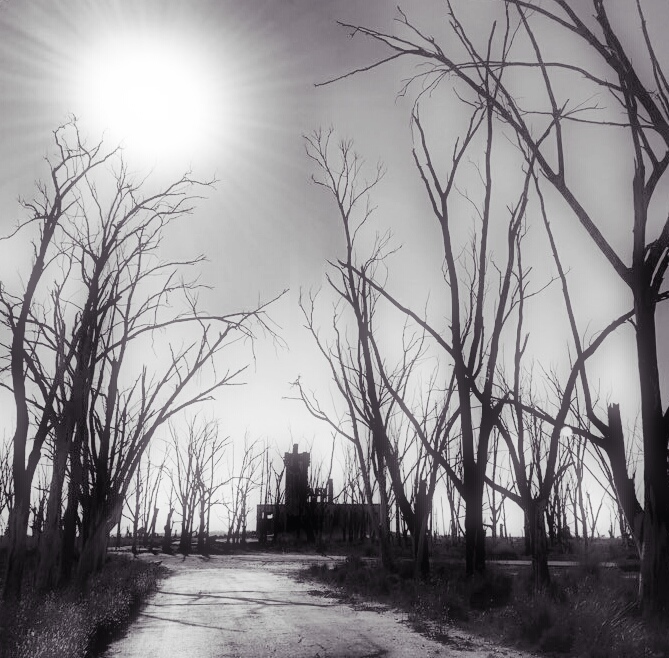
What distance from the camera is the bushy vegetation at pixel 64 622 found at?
5672 millimetres

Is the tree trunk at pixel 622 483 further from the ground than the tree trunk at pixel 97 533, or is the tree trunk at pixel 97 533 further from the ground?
the tree trunk at pixel 622 483

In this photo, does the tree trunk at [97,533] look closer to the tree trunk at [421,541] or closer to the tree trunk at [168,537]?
the tree trunk at [421,541]

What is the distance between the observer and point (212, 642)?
7.70m

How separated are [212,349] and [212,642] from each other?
5.99 m

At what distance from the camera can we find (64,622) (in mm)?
6727

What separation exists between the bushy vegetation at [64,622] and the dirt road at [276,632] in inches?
11.6

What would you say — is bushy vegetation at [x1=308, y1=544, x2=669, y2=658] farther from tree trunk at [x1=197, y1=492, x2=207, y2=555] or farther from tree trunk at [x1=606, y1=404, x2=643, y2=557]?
tree trunk at [x1=197, y1=492, x2=207, y2=555]

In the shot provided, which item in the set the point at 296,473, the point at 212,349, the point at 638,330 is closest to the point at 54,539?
the point at 212,349

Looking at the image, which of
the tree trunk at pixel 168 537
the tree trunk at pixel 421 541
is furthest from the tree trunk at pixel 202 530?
the tree trunk at pixel 421 541

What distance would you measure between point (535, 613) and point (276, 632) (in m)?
3.36

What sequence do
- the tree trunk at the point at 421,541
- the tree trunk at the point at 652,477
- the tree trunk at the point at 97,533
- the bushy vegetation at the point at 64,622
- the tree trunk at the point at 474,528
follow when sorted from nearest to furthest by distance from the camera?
the bushy vegetation at the point at 64,622
the tree trunk at the point at 652,477
the tree trunk at the point at 474,528
the tree trunk at the point at 97,533
the tree trunk at the point at 421,541

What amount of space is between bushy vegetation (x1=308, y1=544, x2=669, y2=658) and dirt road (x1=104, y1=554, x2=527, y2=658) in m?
0.45

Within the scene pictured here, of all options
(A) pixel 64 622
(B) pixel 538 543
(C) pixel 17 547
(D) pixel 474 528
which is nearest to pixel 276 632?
(A) pixel 64 622

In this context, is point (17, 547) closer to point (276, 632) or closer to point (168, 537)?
point (276, 632)
